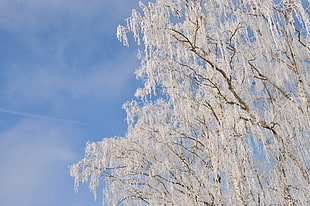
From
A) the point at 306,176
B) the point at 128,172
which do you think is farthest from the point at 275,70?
the point at 128,172

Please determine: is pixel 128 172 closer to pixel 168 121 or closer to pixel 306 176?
pixel 168 121

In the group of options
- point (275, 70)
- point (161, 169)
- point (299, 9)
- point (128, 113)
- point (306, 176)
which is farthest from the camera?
point (128, 113)

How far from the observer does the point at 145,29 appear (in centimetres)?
398

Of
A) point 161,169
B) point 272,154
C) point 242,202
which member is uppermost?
point 161,169

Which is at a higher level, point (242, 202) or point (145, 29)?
point (145, 29)

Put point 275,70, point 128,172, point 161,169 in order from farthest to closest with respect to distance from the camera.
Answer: point 128,172, point 161,169, point 275,70

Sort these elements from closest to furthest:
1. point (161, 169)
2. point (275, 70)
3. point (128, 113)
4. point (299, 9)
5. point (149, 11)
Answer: point (299, 9) → point (275, 70) → point (149, 11) → point (161, 169) → point (128, 113)

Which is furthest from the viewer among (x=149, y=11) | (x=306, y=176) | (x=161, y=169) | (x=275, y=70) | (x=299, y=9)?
(x=161, y=169)

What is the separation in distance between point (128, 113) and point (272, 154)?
13.6ft

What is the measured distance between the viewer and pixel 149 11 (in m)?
4.17

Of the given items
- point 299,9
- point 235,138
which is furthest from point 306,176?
point 299,9

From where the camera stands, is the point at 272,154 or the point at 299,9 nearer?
the point at 299,9

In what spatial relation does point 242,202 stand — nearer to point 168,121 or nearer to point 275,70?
point 275,70

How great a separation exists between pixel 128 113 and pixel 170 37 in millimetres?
3277
